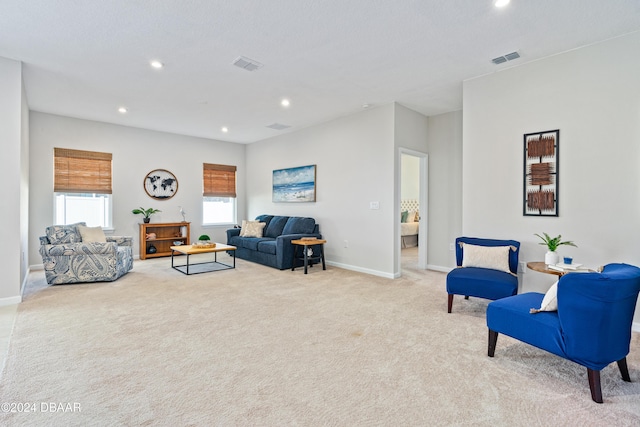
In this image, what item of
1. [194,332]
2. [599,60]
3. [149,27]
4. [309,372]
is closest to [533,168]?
[599,60]

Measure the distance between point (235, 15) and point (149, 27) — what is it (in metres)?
0.85

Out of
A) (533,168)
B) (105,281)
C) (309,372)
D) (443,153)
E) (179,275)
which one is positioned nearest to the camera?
(309,372)

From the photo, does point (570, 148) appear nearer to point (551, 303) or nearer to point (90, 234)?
point (551, 303)

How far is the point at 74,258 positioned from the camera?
4555 millimetres

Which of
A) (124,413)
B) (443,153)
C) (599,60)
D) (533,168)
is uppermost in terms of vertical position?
(599,60)

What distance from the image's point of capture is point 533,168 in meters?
3.63

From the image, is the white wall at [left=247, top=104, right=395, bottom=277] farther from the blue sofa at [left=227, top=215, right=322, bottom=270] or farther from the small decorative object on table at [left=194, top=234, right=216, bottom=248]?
the small decorative object on table at [left=194, top=234, right=216, bottom=248]

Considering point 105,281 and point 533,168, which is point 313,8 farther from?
point 105,281

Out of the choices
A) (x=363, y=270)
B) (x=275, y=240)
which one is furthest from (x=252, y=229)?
(x=363, y=270)

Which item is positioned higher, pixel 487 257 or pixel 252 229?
pixel 252 229

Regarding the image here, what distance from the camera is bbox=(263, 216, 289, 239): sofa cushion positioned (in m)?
6.78

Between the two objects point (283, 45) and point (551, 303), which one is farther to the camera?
point (283, 45)

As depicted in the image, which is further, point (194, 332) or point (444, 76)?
point (444, 76)

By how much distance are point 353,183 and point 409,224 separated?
12.2ft
